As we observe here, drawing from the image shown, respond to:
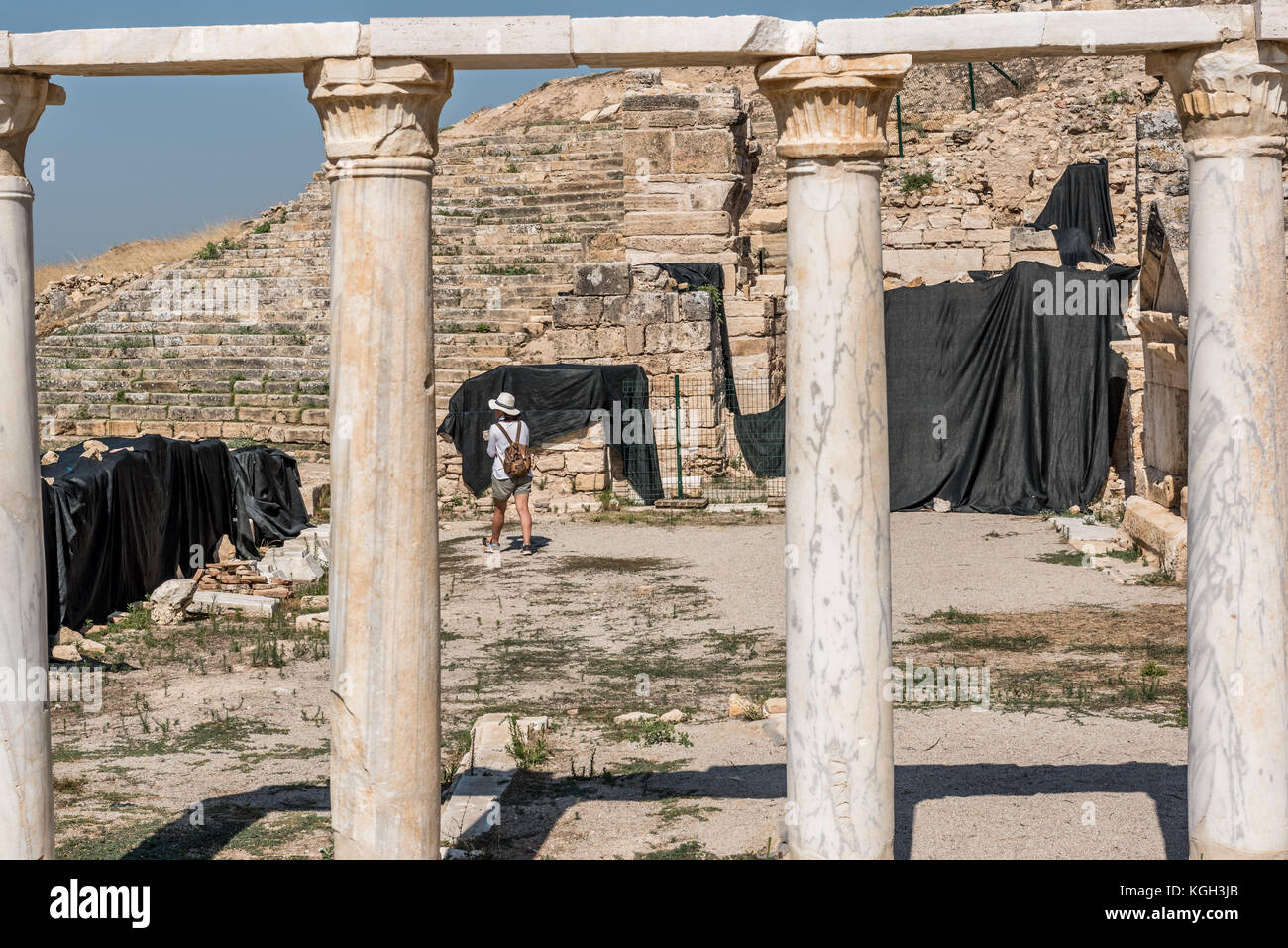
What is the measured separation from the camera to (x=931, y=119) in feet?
101

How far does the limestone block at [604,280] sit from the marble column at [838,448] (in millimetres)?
13437

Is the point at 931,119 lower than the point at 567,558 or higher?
higher

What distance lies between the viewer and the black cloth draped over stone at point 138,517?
10.3 m

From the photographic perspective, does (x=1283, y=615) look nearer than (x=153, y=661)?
Yes

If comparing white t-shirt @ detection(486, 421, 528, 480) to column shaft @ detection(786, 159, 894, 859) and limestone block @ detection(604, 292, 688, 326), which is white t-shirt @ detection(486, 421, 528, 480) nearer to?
limestone block @ detection(604, 292, 688, 326)

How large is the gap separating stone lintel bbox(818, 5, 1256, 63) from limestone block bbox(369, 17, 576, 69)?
0.96 m

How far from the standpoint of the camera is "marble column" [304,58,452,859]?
189 inches

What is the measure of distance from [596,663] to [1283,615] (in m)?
5.43

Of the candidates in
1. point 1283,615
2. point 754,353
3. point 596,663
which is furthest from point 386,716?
point 754,353

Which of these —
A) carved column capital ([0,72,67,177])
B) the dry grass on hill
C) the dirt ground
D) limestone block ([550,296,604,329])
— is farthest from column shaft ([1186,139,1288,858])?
the dry grass on hill

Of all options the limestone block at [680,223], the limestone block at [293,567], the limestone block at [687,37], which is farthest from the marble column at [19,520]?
the limestone block at [680,223]

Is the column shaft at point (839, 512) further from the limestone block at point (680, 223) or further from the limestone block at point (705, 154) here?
the limestone block at point (705, 154)

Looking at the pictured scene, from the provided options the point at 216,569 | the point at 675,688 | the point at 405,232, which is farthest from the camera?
the point at 216,569

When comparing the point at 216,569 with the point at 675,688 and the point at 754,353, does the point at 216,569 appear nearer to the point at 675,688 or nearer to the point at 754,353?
the point at 675,688
